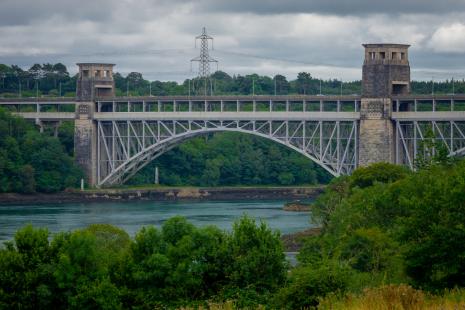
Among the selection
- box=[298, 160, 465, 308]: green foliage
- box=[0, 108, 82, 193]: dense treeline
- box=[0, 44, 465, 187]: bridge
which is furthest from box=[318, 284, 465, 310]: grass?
box=[0, 108, 82, 193]: dense treeline

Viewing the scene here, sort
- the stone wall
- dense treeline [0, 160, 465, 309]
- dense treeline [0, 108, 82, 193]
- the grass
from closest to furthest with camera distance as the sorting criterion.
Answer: the grass < dense treeline [0, 160, 465, 309] < the stone wall < dense treeline [0, 108, 82, 193]

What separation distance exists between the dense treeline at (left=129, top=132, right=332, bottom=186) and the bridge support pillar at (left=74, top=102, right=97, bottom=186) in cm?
617

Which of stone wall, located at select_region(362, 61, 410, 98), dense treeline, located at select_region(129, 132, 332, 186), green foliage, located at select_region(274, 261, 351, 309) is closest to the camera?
green foliage, located at select_region(274, 261, 351, 309)

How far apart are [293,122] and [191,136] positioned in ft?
19.3

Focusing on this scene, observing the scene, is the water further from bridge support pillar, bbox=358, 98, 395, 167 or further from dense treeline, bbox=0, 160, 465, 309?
dense treeline, bbox=0, 160, 465, 309

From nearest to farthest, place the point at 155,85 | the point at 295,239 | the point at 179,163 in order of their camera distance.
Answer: the point at 295,239 < the point at 179,163 < the point at 155,85

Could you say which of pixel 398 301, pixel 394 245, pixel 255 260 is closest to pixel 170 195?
pixel 394 245

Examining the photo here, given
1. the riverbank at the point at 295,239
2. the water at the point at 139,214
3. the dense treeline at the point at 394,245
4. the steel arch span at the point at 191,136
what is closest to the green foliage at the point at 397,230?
the dense treeline at the point at 394,245

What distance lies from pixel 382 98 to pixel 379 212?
1064 inches

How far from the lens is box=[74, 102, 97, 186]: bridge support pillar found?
237 ft

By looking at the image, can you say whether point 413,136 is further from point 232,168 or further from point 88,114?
point 232,168

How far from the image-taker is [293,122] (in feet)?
215

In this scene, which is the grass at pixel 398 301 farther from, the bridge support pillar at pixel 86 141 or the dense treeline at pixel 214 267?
the bridge support pillar at pixel 86 141

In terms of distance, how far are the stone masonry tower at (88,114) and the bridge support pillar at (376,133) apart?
18.3m
